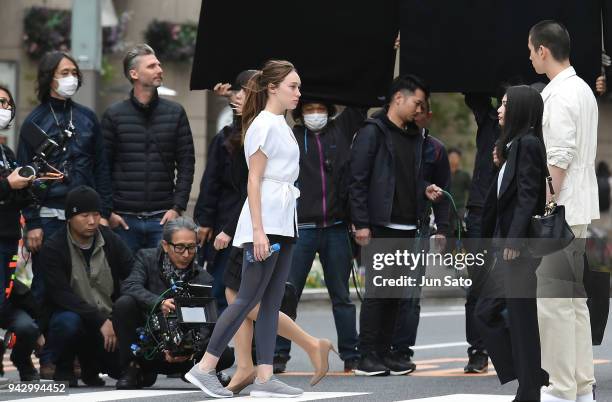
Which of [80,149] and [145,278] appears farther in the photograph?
[80,149]

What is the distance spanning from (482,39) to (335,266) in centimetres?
188

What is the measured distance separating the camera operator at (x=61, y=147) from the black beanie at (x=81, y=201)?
0.91 feet

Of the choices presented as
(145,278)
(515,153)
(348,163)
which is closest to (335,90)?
(348,163)

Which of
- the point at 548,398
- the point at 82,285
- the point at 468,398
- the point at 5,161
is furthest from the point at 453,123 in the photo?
the point at 548,398

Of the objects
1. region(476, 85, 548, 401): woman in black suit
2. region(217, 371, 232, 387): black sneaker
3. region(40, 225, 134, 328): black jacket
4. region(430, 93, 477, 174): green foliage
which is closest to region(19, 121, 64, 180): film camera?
region(40, 225, 134, 328): black jacket

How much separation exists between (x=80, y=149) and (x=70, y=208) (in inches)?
24.9

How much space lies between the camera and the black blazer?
27.7ft

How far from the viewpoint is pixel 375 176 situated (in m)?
11.1

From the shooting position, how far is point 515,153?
336 inches

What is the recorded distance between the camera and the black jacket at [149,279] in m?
10.2

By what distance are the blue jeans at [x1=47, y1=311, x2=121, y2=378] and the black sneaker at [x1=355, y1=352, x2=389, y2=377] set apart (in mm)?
1628

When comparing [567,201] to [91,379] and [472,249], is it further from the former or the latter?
[91,379]

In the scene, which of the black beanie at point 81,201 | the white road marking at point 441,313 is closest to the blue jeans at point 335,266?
the black beanie at point 81,201

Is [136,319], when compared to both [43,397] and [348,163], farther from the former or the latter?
[348,163]
